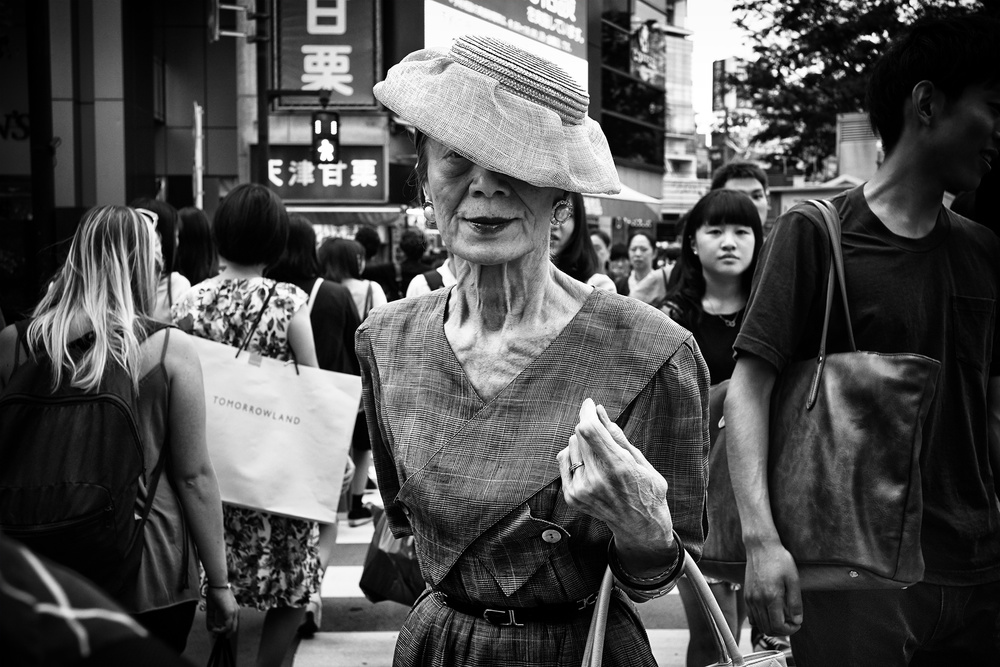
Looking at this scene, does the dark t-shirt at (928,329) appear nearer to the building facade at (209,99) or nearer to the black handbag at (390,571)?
the black handbag at (390,571)

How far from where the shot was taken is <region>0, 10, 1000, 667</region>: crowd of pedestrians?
1830 millimetres

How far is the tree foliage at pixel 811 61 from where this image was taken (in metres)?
19.3

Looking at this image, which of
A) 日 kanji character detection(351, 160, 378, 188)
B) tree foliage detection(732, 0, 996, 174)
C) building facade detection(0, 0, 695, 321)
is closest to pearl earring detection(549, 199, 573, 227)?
building facade detection(0, 0, 695, 321)

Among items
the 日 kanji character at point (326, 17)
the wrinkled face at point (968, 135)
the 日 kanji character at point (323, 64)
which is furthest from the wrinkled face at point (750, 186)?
the 日 kanji character at point (326, 17)

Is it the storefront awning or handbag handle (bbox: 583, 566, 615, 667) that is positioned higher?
the storefront awning

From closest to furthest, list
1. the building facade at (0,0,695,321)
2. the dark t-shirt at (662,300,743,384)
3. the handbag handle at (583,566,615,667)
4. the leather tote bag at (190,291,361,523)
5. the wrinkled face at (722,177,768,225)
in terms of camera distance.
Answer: the handbag handle at (583,566,615,667) → the leather tote bag at (190,291,361,523) → the dark t-shirt at (662,300,743,384) → the wrinkled face at (722,177,768,225) → the building facade at (0,0,695,321)

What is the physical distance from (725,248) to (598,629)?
3274mm

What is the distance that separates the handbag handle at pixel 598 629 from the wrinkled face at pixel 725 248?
3.16 meters

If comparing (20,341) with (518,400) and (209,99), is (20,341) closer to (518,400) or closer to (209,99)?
(518,400)

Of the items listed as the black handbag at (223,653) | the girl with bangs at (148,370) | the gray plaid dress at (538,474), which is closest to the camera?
the gray plaid dress at (538,474)

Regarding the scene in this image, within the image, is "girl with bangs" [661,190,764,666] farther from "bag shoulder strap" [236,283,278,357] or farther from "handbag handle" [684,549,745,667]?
"handbag handle" [684,549,745,667]

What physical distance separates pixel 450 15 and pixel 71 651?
551 inches

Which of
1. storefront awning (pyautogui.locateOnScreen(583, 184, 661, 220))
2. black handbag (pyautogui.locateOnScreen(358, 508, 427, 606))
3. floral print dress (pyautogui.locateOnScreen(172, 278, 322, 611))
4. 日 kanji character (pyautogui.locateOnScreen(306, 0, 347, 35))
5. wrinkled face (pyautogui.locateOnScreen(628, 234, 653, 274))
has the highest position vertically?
日 kanji character (pyautogui.locateOnScreen(306, 0, 347, 35))

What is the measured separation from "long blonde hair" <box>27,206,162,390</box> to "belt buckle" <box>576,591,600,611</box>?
1.60m
